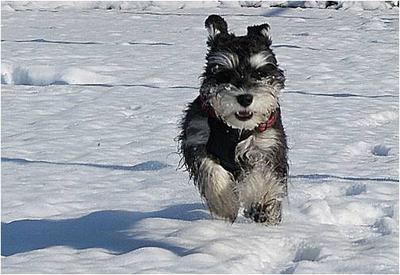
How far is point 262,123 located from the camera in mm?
4461

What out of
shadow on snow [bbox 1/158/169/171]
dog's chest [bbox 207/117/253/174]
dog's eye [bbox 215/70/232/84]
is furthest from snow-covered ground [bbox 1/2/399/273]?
dog's eye [bbox 215/70/232/84]

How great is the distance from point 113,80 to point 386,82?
9.97 feet

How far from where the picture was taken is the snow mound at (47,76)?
9.95m

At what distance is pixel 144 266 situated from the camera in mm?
3973

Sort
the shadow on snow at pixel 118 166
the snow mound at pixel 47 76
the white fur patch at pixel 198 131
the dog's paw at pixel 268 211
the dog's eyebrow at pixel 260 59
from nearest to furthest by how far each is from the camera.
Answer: the dog's eyebrow at pixel 260 59, the white fur patch at pixel 198 131, the dog's paw at pixel 268 211, the shadow on snow at pixel 118 166, the snow mound at pixel 47 76

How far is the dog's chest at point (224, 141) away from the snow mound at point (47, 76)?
5.46m

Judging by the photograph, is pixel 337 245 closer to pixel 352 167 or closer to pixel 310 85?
pixel 352 167

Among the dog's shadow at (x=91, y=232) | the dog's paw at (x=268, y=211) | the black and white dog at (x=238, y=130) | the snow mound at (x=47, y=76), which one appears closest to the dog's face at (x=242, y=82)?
the black and white dog at (x=238, y=130)

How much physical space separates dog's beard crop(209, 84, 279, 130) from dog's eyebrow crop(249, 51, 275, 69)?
119 mm

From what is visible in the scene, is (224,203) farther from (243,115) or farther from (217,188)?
(243,115)

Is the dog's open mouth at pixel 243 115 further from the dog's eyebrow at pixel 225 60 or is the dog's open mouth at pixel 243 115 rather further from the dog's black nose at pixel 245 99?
the dog's eyebrow at pixel 225 60

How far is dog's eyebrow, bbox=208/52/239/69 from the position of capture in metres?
4.27

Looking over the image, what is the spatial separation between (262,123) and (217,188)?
417 millimetres

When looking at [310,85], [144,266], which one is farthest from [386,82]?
[144,266]
